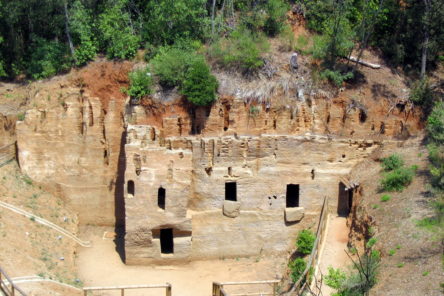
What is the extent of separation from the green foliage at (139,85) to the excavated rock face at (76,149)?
3.22 ft

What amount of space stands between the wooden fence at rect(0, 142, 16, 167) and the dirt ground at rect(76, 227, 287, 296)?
5.12 m

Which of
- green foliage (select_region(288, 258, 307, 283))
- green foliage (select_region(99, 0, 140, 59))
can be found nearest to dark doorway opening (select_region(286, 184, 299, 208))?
green foliage (select_region(288, 258, 307, 283))

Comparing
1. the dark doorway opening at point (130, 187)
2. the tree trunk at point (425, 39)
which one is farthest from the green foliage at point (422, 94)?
the dark doorway opening at point (130, 187)

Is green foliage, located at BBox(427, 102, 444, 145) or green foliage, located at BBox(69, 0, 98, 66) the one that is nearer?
green foliage, located at BBox(427, 102, 444, 145)

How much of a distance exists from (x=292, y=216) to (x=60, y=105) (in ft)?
35.7

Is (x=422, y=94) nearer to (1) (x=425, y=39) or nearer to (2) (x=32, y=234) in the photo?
(1) (x=425, y=39)

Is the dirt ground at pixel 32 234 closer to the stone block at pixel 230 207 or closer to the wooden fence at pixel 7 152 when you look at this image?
the wooden fence at pixel 7 152

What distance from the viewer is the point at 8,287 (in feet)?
64.5

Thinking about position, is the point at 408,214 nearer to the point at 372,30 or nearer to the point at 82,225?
the point at 372,30

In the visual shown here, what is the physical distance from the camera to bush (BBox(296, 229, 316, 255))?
25.3 m

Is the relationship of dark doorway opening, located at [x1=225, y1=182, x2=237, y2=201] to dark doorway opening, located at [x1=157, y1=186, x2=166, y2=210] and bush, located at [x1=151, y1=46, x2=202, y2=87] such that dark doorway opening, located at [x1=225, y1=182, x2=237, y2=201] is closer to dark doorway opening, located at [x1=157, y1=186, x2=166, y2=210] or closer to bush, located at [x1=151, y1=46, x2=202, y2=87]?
dark doorway opening, located at [x1=157, y1=186, x2=166, y2=210]

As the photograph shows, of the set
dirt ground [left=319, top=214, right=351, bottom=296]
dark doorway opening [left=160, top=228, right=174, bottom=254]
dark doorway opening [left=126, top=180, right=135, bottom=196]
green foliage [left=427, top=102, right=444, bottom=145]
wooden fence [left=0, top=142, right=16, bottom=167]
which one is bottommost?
dark doorway opening [left=160, top=228, right=174, bottom=254]

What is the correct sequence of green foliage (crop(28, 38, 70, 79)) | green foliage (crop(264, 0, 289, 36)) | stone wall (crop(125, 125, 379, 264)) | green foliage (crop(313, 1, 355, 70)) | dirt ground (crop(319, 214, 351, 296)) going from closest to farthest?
dirt ground (crop(319, 214, 351, 296)) < stone wall (crop(125, 125, 379, 264)) < green foliage (crop(313, 1, 355, 70)) < green foliage (crop(28, 38, 70, 79)) < green foliage (crop(264, 0, 289, 36))

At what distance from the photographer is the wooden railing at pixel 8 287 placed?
18812mm
